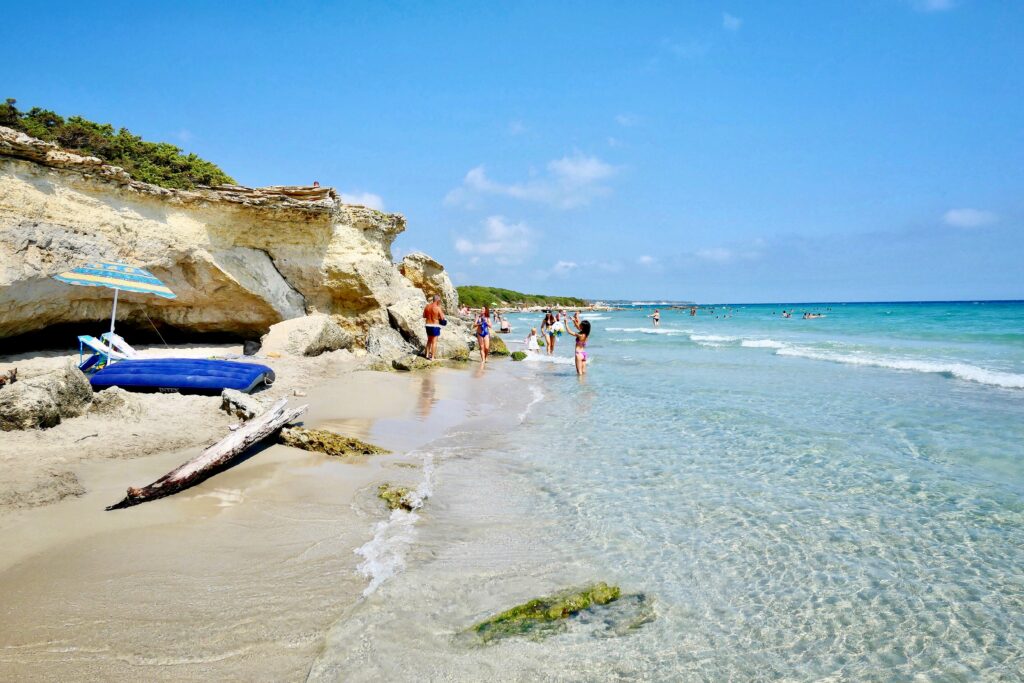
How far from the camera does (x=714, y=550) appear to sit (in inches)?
174

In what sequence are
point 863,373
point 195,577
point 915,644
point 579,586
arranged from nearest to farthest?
point 915,644
point 195,577
point 579,586
point 863,373

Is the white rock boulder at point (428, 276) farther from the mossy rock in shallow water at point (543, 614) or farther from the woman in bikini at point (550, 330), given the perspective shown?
the mossy rock in shallow water at point (543, 614)

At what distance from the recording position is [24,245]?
11.0 meters

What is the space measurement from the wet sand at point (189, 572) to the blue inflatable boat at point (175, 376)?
267 cm

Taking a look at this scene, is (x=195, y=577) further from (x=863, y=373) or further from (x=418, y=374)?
(x=863, y=373)

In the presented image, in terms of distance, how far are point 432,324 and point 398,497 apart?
1176 cm

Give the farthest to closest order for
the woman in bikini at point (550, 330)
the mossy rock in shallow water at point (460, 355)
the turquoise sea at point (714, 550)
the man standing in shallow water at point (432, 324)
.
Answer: the woman in bikini at point (550, 330), the mossy rock in shallow water at point (460, 355), the man standing in shallow water at point (432, 324), the turquoise sea at point (714, 550)

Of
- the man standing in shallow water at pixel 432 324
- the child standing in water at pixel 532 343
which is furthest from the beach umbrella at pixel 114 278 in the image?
the child standing in water at pixel 532 343

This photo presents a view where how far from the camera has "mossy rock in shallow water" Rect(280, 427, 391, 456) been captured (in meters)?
6.62

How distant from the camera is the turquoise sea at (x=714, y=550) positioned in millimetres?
3094

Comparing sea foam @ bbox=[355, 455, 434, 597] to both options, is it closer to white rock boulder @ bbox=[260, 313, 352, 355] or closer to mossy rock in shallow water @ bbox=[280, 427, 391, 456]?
mossy rock in shallow water @ bbox=[280, 427, 391, 456]

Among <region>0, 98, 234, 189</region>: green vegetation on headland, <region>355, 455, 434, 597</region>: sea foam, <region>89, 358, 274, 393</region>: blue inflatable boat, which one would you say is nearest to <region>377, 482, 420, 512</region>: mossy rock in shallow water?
<region>355, 455, 434, 597</region>: sea foam

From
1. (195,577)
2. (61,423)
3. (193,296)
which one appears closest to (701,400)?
(195,577)

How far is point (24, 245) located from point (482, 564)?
12.5 meters
